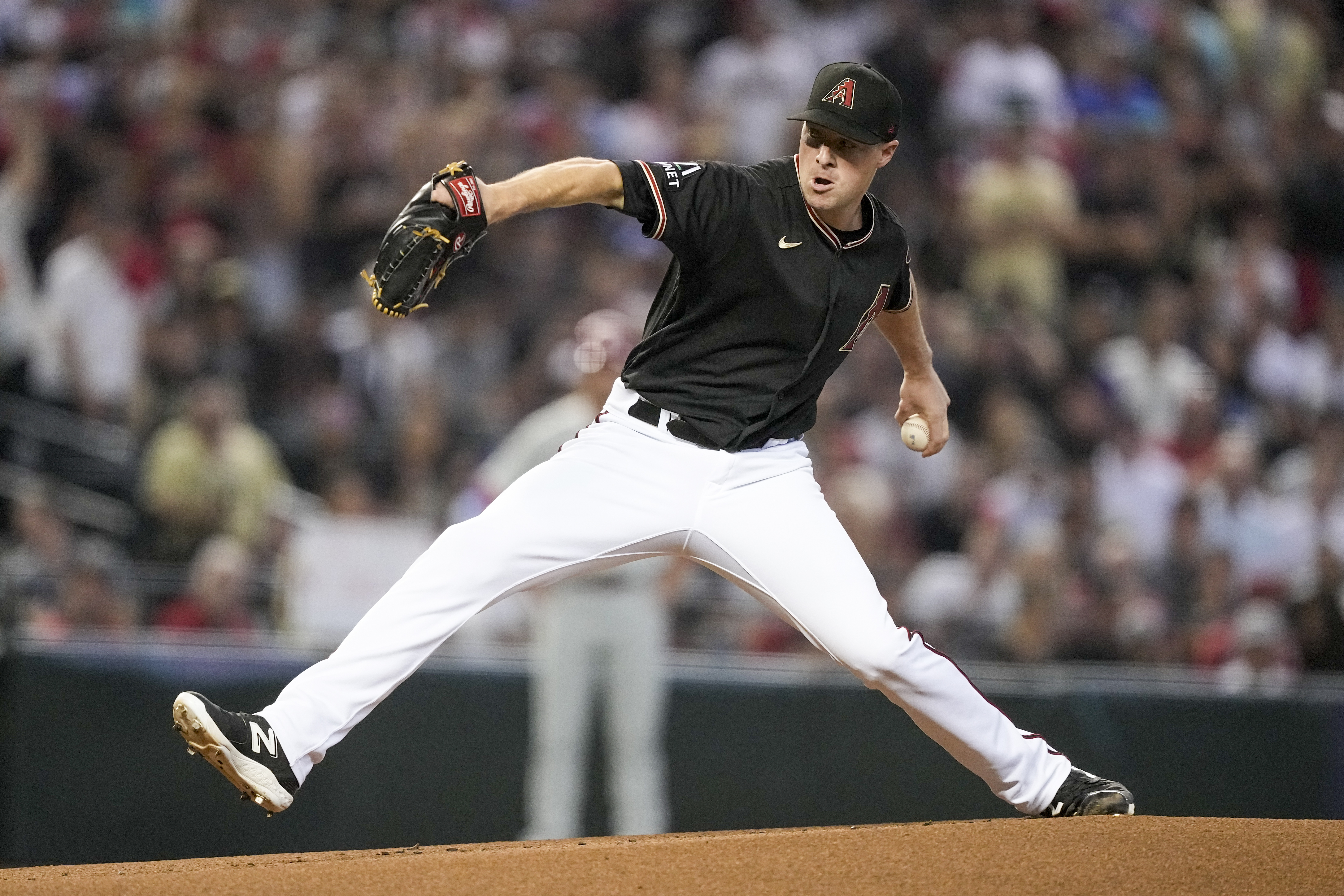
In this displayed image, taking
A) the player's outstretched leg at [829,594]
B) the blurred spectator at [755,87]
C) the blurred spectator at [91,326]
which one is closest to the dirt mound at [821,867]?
the player's outstretched leg at [829,594]

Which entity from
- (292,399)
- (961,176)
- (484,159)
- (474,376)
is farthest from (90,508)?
(961,176)

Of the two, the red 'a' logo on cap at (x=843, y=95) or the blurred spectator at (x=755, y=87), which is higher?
the blurred spectator at (x=755, y=87)

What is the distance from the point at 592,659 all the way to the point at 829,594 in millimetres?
2811

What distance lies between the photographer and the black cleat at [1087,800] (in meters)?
4.29

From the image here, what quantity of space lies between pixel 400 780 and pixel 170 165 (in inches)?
160

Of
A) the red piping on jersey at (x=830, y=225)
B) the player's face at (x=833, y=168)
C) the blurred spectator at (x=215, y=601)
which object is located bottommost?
the blurred spectator at (x=215, y=601)

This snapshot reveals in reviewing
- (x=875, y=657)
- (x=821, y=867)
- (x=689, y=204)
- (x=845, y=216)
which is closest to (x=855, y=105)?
(x=845, y=216)

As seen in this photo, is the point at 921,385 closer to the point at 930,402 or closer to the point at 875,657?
the point at 930,402

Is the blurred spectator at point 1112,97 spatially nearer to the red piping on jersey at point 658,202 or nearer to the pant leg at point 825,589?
the pant leg at point 825,589

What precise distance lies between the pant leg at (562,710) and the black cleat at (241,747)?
283cm

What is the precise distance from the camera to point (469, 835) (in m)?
6.85

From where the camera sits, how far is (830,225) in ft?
13.4

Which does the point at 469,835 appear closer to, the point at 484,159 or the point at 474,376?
the point at 474,376

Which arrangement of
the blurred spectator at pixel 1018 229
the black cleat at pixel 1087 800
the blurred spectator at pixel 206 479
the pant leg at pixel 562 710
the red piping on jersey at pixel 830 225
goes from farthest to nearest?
the blurred spectator at pixel 1018 229
the blurred spectator at pixel 206 479
the pant leg at pixel 562 710
the black cleat at pixel 1087 800
the red piping on jersey at pixel 830 225
